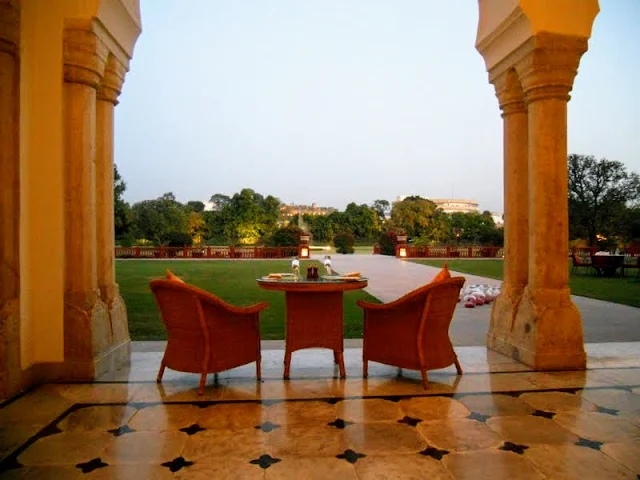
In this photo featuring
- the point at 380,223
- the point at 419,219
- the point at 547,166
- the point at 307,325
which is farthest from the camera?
the point at 380,223

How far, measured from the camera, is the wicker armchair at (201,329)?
11.1 ft

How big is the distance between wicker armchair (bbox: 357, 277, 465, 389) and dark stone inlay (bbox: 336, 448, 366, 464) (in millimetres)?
1189

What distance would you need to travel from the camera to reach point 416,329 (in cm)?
355

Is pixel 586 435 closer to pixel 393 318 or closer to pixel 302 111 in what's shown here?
Result: pixel 393 318

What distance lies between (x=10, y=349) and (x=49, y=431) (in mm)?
863

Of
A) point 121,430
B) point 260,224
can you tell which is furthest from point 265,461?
point 260,224

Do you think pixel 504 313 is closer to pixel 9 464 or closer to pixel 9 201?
pixel 9 464

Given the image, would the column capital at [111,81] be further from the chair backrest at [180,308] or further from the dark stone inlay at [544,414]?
the dark stone inlay at [544,414]

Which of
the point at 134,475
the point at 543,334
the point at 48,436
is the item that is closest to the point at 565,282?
the point at 543,334

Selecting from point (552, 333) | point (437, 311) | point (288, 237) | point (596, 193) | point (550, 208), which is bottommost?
point (552, 333)

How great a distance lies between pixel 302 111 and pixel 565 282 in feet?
206

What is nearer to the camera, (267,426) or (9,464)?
(9,464)

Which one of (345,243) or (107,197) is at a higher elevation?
(107,197)

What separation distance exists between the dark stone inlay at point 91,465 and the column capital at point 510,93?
162 inches
